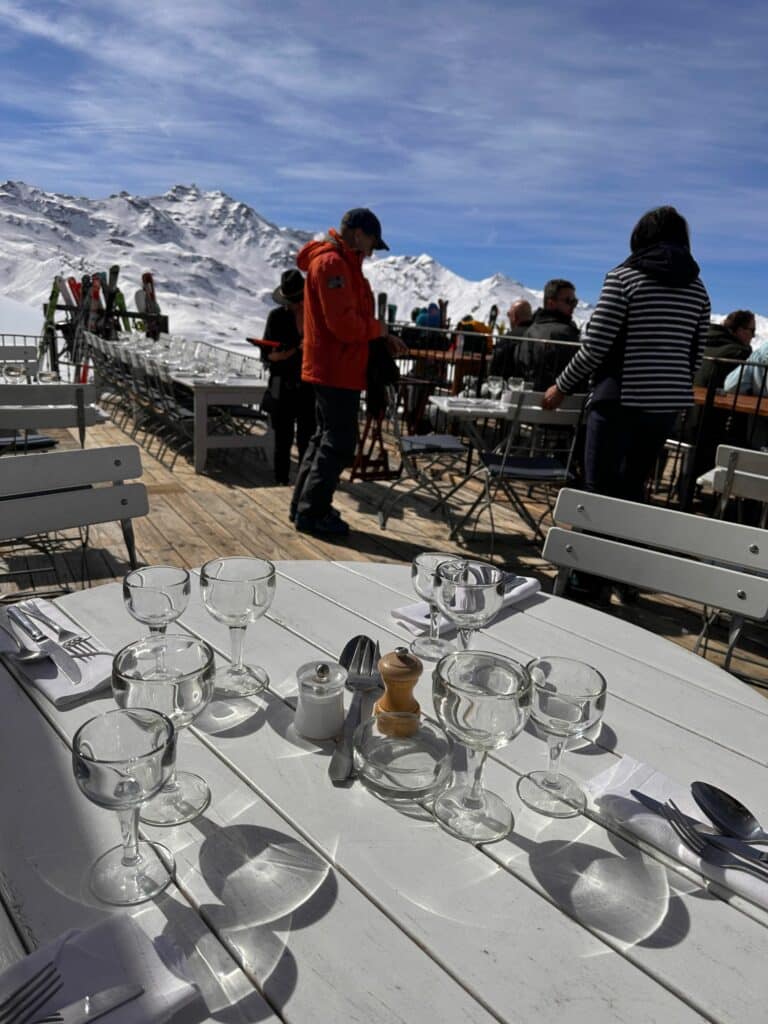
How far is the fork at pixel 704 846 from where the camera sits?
809mm

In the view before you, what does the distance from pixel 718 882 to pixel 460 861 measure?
11.6 inches

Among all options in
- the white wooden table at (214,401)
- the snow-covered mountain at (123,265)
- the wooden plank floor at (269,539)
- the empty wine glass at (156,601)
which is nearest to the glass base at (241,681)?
the empty wine glass at (156,601)

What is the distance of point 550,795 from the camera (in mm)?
924

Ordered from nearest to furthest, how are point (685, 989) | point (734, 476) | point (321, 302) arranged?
point (685, 989), point (734, 476), point (321, 302)

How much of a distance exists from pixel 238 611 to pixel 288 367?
4.05 metres

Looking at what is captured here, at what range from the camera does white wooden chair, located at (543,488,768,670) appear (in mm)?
1718

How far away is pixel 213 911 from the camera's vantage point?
2.32 feet

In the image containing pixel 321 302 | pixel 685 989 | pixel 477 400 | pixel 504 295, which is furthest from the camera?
pixel 504 295

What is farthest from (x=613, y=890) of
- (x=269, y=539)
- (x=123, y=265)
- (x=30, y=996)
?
(x=123, y=265)

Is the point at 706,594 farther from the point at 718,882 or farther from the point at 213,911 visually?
the point at 213,911

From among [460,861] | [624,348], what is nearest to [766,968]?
[460,861]

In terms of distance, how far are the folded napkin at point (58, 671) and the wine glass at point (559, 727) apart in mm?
651

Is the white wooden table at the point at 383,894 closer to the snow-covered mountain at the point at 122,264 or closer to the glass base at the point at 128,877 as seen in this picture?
the glass base at the point at 128,877

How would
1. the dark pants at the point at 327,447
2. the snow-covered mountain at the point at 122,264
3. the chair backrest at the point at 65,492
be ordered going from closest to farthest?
the chair backrest at the point at 65,492
the dark pants at the point at 327,447
the snow-covered mountain at the point at 122,264
